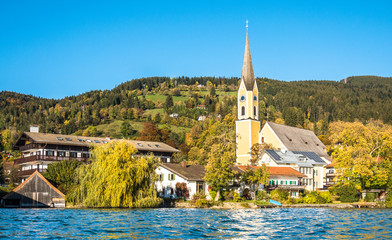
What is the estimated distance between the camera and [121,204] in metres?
47.8

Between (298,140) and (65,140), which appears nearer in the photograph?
(65,140)

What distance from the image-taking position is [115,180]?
158 feet

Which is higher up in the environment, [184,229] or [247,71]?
[247,71]

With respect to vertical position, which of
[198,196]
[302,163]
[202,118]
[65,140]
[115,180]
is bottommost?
[198,196]

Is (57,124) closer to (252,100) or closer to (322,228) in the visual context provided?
(252,100)

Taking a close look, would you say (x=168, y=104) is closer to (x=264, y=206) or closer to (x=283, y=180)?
(x=283, y=180)

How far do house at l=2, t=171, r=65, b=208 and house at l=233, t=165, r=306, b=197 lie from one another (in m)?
24.9

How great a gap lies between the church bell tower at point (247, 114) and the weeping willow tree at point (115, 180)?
42.9 meters

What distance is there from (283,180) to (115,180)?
30600mm

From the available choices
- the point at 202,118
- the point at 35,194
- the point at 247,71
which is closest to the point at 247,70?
the point at 247,71

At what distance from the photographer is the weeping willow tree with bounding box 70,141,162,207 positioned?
1882 inches

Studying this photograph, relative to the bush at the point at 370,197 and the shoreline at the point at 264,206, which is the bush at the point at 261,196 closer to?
the shoreline at the point at 264,206

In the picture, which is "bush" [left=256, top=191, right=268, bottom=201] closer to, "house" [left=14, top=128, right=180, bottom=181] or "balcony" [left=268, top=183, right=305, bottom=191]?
"balcony" [left=268, top=183, right=305, bottom=191]

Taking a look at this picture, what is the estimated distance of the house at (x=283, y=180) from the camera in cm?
6778
